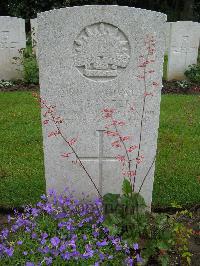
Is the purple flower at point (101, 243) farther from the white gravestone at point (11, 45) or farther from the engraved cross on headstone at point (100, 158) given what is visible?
the white gravestone at point (11, 45)

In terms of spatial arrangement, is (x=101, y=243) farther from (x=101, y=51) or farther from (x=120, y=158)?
(x=101, y=51)

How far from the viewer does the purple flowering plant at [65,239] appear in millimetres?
2545

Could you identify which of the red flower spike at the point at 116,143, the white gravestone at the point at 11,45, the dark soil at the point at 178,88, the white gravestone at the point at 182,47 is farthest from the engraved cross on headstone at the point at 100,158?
the white gravestone at the point at 182,47

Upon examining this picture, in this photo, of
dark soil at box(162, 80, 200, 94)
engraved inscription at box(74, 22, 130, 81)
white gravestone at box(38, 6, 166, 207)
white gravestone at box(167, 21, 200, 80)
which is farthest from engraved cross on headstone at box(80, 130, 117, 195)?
white gravestone at box(167, 21, 200, 80)

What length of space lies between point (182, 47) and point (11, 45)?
3.95 m

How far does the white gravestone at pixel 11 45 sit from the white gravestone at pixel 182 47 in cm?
346

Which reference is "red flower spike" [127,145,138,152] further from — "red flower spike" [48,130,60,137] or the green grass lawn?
the green grass lawn

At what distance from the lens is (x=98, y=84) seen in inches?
115

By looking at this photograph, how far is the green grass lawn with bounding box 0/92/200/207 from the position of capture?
392cm

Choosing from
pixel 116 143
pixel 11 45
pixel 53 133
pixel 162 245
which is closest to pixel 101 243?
pixel 162 245

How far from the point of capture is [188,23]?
28.9 ft

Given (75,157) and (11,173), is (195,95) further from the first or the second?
(75,157)

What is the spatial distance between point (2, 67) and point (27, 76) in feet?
2.33

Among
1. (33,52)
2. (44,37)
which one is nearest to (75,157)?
(44,37)
